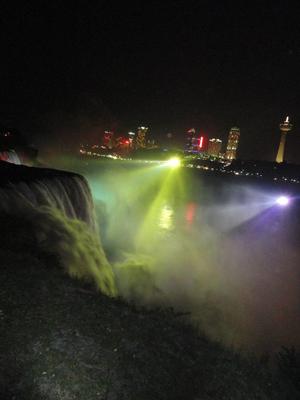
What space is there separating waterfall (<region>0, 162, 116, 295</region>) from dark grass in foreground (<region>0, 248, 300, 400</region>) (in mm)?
1709

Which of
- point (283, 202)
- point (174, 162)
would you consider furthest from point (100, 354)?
point (174, 162)

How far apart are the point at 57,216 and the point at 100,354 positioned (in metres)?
7.30

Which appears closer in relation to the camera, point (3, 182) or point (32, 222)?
point (32, 222)

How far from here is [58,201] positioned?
13.4 m

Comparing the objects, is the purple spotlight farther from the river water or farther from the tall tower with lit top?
the tall tower with lit top

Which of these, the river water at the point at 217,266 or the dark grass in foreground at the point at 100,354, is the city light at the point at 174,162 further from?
the dark grass in foreground at the point at 100,354

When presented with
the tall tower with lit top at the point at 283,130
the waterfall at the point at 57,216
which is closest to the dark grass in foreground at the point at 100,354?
the waterfall at the point at 57,216

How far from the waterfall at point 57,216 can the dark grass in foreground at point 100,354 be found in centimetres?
171

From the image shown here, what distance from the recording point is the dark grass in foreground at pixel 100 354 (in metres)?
4.06

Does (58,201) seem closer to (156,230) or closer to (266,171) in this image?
(156,230)

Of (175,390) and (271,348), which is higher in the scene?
(175,390)

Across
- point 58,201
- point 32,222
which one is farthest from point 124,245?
point 32,222

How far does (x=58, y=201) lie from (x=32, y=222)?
439cm

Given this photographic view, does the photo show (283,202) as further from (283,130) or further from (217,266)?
(283,130)
